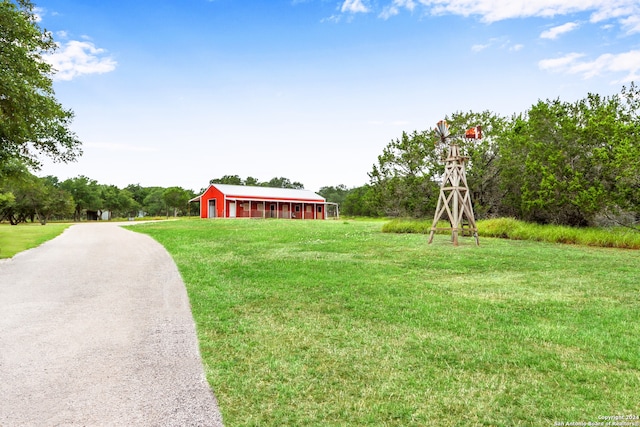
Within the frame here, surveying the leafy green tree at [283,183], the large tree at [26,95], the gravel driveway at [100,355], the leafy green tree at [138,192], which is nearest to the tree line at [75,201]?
the leafy green tree at [138,192]

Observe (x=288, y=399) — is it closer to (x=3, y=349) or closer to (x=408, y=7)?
(x=3, y=349)

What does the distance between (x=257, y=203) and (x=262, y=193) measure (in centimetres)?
132

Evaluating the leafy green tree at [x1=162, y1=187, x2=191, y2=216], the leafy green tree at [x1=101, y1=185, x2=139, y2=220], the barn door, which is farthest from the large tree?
the leafy green tree at [x1=101, y1=185, x2=139, y2=220]

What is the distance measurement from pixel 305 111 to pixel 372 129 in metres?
5.31

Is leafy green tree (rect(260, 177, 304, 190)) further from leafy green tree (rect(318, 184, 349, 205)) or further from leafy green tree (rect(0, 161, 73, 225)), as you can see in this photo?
leafy green tree (rect(0, 161, 73, 225))

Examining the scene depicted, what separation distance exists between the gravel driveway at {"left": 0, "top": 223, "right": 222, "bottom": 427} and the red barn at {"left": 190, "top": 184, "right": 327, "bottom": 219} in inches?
1294

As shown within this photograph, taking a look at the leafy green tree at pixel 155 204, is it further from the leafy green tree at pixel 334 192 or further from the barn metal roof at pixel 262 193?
the barn metal roof at pixel 262 193

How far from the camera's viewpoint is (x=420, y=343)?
4.39 m

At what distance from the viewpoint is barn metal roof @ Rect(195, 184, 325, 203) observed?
138 ft

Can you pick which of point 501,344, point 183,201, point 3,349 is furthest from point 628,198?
point 183,201

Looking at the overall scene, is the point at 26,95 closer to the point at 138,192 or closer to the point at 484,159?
the point at 484,159

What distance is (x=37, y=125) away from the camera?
42.5 feet

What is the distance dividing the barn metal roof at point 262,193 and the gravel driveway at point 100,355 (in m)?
33.5

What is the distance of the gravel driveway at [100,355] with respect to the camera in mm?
3030
